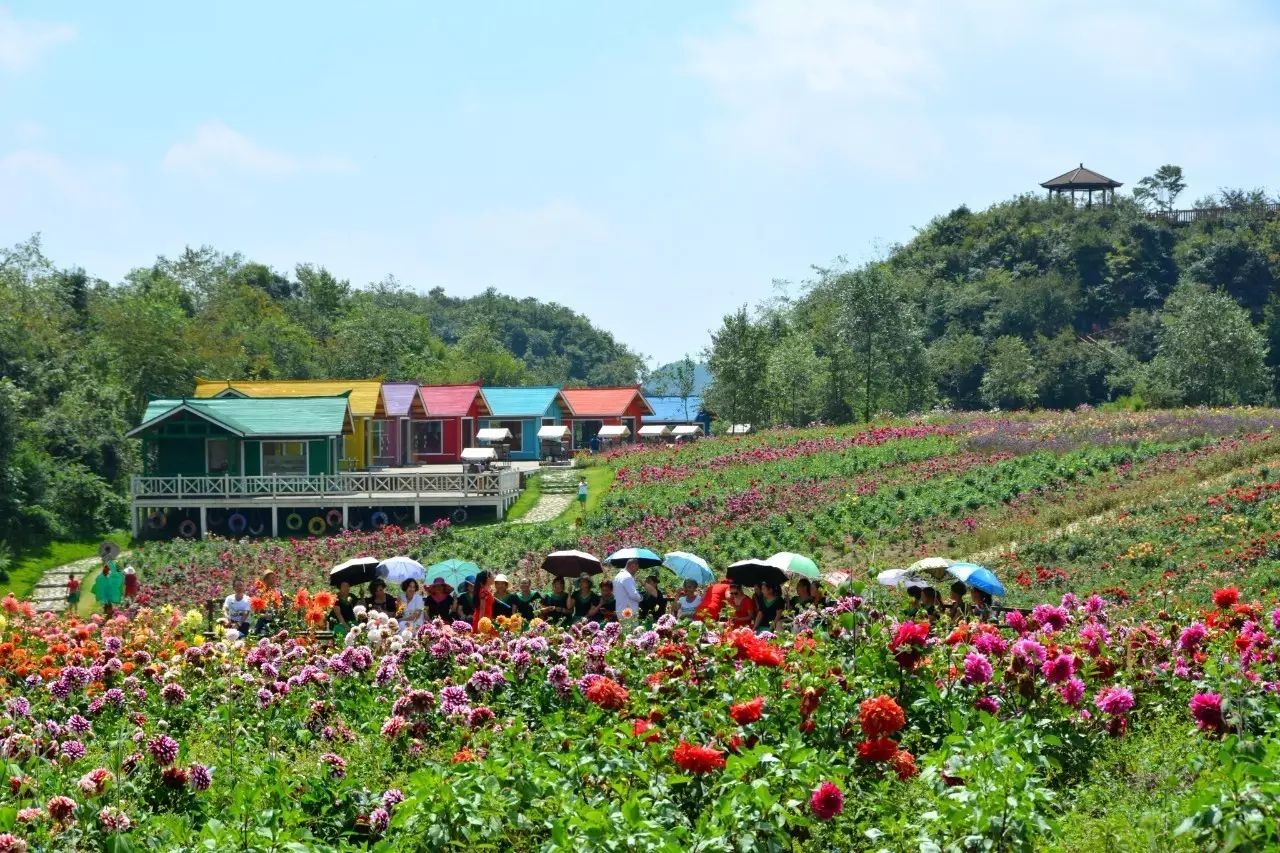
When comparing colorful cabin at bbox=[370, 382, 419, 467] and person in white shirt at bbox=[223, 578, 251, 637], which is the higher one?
colorful cabin at bbox=[370, 382, 419, 467]

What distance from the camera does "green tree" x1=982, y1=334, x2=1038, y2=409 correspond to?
7931 cm

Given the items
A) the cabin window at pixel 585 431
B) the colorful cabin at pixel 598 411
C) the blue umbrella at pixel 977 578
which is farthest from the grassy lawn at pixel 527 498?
the blue umbrella at pixel 977 578

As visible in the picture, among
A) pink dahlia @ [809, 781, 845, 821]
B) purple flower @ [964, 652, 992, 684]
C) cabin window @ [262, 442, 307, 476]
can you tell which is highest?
cabin window @ [262, 442, 307, 476]

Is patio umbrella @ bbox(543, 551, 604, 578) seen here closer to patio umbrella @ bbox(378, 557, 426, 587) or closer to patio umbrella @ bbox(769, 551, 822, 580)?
patio umbrella @ bbox(378, 557, 426, 587)

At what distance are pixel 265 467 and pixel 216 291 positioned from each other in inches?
2226

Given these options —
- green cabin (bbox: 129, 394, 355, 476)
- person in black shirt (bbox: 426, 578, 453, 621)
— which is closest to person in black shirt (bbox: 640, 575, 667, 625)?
person in black shirt (bbox: 426, 578, 453, 621)

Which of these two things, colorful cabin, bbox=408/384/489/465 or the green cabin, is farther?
colorful cabin, bbox=408/384/489/465

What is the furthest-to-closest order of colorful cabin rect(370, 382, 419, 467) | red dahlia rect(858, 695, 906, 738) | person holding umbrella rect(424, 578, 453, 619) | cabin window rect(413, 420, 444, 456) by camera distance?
1. cabin window rect(413, 420, 444, 456)
2. colorful cabin rect(370, 382, 419, 467)
3. person holding umbrella rect(424, 578, 453, 619)
4. red dahlia rect(858, 695, 906, 738)

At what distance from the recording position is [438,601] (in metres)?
15.9

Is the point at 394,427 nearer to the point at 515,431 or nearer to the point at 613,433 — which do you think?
the point at 515,431

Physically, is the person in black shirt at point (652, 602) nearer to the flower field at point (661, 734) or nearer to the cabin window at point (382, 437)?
the flower field at point (661, 734)

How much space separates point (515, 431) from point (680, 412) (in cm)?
2548

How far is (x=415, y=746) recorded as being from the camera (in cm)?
852

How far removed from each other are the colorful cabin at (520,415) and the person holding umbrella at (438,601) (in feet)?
152
